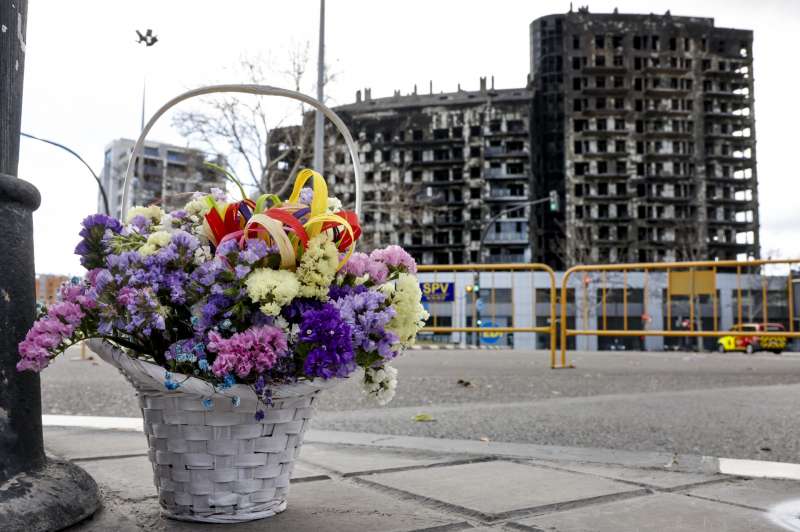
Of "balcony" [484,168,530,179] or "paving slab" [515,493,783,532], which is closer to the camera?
"paving slab" [515,493,783,532]

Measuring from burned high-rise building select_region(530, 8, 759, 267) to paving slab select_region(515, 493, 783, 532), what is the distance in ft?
218

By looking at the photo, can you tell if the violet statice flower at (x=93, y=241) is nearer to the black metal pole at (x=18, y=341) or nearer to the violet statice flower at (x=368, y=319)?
the black metal pole at (x=18, y=341)

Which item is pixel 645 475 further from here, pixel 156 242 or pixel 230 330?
pixel 156 242

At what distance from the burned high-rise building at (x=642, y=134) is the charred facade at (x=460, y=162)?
113 inches

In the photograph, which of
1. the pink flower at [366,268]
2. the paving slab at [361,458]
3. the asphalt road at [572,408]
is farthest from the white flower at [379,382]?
the asphalt road at [572,408]

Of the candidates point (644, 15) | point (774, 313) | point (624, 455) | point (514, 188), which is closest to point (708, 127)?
point (644, 15)

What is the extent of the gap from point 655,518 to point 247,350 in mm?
1261

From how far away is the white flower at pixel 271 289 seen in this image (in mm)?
1670

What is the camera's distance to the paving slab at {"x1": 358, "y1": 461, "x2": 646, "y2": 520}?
2.12 meters

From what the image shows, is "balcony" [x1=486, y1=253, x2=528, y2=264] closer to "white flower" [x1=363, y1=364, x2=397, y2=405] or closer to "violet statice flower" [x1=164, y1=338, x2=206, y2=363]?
"white flower" [x1=363, y1=364, x2=397, y2=405]

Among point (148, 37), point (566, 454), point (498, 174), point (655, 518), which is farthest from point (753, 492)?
point (498, 174)

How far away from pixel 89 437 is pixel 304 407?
197cm

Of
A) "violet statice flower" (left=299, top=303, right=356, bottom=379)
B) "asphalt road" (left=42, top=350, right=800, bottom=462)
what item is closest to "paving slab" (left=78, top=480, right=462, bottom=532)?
"violet statice flower" (left=299, top=303, right=356, bottom=379)

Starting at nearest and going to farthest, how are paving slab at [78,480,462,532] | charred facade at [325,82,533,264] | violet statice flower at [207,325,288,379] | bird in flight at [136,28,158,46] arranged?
violet statice flower at [207,325,288,379]
paving slab at [78,480,462,532]
bird in flight at [136,28,158,46]
charred facade at [325,82,533,264]
